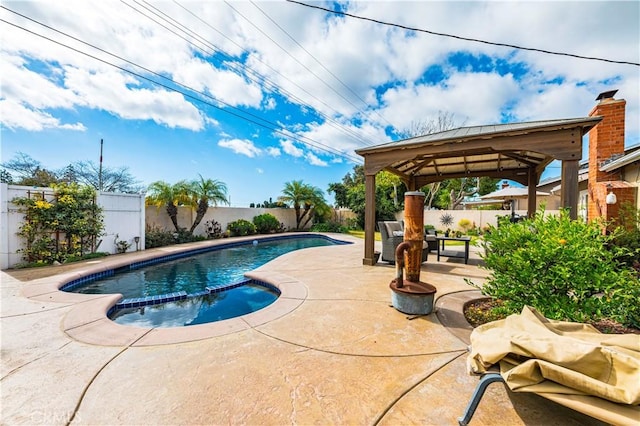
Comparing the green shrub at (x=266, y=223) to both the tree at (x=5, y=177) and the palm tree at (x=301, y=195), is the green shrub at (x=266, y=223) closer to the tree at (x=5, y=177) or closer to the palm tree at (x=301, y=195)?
the palm tree at (x=301, y=195)

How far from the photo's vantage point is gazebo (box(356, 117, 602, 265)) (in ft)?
15.5

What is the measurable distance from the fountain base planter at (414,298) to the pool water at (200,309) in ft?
8.12

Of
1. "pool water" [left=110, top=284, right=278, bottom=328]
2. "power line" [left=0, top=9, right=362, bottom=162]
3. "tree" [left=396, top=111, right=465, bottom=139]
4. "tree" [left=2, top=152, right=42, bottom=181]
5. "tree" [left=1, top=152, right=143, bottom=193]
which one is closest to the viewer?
"pool water" [left=110, top=284, right=278, bottom=328]

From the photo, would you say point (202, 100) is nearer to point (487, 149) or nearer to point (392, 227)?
point (392, 227)

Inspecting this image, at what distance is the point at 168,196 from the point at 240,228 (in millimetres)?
4480

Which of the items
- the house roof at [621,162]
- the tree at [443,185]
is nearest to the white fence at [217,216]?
the tree at [443,185]

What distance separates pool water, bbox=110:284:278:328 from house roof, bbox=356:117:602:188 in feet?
14.0

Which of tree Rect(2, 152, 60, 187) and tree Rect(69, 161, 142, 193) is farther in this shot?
tree Rect(69, 161, 142, 193)

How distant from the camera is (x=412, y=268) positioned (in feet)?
12.7

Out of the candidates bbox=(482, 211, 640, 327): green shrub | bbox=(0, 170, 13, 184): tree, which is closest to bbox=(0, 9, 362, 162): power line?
bbox=(482, 211, 640, 327): green shrub

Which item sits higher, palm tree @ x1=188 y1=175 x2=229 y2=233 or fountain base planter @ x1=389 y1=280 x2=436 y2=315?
palm tree @ x1=188 y1=175 x2=229 y2=233

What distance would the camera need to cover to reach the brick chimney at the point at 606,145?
20.6 feet

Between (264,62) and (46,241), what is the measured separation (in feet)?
36.9

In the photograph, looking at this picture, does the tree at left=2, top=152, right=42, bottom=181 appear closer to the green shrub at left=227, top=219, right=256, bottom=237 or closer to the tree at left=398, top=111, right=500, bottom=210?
the green shrub at left=227, top=219, right=256, bottom=237
